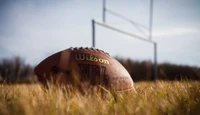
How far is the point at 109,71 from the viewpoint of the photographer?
2.50 m

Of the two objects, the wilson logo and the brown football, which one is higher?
the wilson logo

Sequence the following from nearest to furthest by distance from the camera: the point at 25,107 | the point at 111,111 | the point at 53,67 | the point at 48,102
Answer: the point at 25,107, the point at 111,111, the point at 48,102, the point at 53,67

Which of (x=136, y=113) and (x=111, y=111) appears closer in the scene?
(x=136, y=113)

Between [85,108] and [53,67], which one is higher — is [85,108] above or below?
below

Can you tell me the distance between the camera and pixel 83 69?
2389 mm

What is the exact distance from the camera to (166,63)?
57.2 feet

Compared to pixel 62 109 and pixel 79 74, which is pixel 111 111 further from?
pixel 79 74

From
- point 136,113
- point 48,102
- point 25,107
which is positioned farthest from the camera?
point 48,102

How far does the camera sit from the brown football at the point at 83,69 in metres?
2.37

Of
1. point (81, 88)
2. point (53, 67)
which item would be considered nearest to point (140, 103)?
point (81, 88)

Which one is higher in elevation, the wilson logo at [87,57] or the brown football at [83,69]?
the wilson logo at [87,57]

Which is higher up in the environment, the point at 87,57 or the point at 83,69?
the point at 87,57

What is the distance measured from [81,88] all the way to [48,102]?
589 millimetres

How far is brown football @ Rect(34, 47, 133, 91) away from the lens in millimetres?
2373
